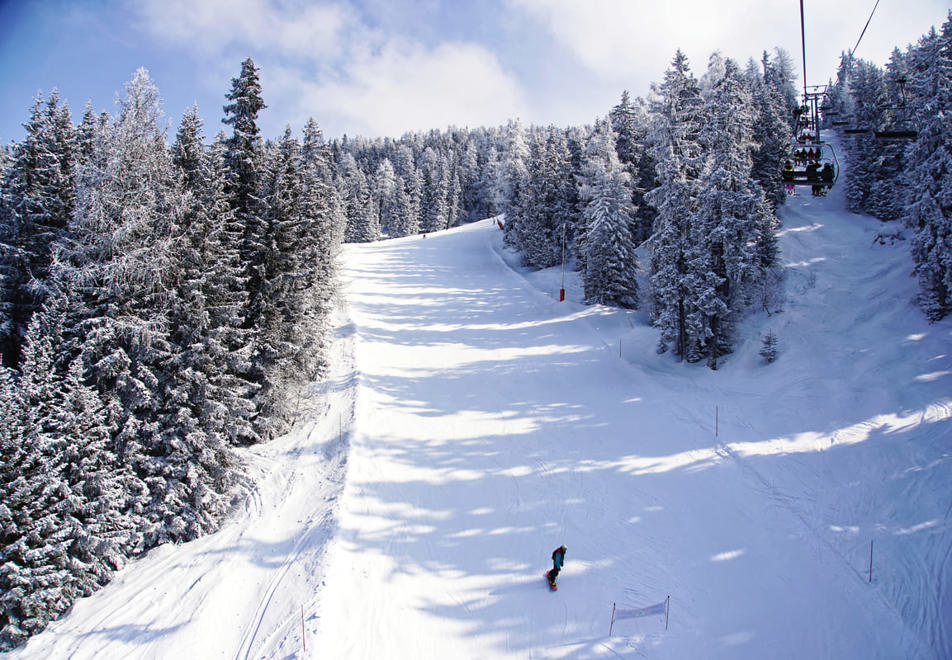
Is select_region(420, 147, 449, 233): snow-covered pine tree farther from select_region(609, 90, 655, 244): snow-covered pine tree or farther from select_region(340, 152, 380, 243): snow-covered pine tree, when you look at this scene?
select_region(609, 90, 655, 244): snow-covered pine tree

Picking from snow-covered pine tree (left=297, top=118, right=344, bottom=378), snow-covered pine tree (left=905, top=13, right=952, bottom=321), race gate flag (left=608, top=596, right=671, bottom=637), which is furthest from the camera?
snow-covered pine tree (left=905, top=13, right=952, bottom=321)

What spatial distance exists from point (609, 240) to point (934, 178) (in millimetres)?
17390

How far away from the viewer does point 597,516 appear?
16172 mm

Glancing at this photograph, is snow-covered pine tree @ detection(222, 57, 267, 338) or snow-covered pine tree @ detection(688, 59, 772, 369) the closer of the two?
snow-covered pine tree @ detection(222, 57, 267, 338)

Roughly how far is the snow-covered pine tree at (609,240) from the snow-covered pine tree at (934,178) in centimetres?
1587

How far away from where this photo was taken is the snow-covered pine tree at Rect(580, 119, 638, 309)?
3538 cm

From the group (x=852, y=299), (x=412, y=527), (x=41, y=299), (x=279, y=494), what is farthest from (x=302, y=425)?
(x=852, y=299)

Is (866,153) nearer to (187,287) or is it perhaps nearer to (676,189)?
(676,189)

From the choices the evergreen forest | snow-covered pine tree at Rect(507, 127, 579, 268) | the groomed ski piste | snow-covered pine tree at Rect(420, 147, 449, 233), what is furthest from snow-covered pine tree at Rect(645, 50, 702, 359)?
snow-covered pine tree at Rect(420, 147, 449, 233)

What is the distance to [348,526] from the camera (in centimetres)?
1534

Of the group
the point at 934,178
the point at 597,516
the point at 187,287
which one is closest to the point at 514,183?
the point at 934,178

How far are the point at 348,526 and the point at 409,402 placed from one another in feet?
30.7

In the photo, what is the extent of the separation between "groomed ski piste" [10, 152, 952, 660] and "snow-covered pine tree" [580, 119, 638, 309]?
883 cm

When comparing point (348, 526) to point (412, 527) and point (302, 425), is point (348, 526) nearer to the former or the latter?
point (412, 527)
